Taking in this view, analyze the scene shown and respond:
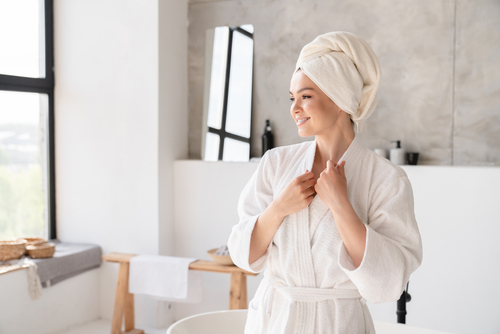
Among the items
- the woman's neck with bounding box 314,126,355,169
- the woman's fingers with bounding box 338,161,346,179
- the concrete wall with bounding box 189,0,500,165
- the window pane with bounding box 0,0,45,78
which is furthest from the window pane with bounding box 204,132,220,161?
the woman's fingers with bounding box 338,161,346,179

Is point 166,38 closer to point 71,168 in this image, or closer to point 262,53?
point 262,53

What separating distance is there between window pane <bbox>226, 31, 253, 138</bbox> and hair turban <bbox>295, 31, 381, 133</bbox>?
236cm

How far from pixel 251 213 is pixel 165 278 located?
201 centimetres

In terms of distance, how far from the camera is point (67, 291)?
3.45 meters

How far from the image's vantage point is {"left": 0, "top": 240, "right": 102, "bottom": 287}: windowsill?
319 cm

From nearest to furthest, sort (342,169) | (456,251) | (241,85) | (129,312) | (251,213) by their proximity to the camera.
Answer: (342,169) → (251,213) → (456,251) → (129,312) → (241,85)

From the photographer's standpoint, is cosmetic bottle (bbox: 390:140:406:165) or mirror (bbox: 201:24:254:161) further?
mirror (bbox: 201:24:254:161)

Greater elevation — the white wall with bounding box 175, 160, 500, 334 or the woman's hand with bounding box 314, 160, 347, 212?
the woman's hand with bounding box 314, 160, 347, 212

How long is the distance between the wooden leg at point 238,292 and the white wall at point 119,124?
79 centimetres

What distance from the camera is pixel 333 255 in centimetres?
122

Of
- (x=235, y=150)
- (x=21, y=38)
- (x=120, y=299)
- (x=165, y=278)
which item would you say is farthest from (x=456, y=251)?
(x=21, y=38)

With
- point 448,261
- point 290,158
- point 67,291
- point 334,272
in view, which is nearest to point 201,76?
point 67,291

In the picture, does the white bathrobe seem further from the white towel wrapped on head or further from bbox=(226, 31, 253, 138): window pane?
bbox=(226, 31, 253, 138): window pane

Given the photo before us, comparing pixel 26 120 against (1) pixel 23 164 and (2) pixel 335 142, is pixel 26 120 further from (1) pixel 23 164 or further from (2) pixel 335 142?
(2) pixel 335 142
